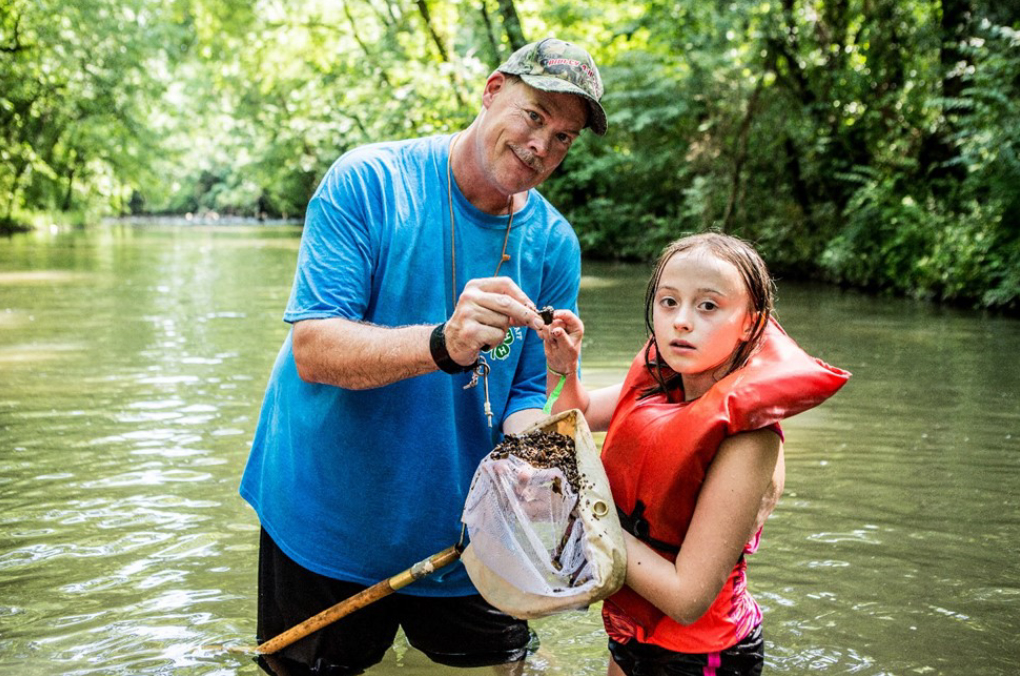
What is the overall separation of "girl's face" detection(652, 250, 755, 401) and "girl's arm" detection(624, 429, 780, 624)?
23cm

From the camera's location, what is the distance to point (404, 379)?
262 centimetres

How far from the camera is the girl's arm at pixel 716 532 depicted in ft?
7.13

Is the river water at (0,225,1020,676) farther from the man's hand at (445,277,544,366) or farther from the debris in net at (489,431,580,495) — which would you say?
the man's hand at (445,277,544,366)

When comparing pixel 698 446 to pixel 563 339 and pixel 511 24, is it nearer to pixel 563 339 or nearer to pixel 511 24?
pixel 563 339

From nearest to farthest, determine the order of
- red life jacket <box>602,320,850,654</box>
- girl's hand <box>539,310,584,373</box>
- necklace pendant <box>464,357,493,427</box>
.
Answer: red life jacket <box>602,320,850,654</box> → girl's hand <box>539,310,584,373</box> → necklace pendant <box>464,357,493,427</box>

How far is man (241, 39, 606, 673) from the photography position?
2.63m

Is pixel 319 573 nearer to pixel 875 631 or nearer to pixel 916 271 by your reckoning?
pixel 875 631

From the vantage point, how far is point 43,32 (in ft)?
101

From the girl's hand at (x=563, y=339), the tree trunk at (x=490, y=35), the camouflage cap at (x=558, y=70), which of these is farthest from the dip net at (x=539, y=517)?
the tree trunk at (x=490, y=35)

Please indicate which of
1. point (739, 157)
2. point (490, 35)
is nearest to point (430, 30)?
point (490, 35)

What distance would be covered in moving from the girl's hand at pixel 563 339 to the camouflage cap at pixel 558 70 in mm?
566

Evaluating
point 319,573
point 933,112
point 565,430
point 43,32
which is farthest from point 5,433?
point 43,32

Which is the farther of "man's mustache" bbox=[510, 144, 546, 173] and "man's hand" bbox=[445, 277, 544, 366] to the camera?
"man's mustache" bbox=[510, 144, 546, 173]

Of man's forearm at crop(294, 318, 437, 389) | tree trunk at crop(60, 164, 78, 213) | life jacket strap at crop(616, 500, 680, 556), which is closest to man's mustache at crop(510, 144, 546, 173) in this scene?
man's forearm at crop(294, 318, 437, 389)
